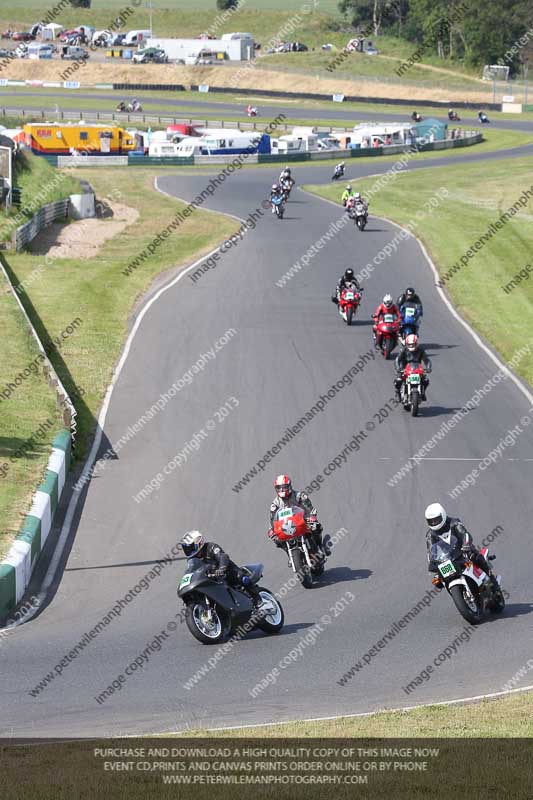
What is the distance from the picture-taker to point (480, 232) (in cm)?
4972

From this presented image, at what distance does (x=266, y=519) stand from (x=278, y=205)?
33.3m

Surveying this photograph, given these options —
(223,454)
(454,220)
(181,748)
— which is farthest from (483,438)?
(454,220)

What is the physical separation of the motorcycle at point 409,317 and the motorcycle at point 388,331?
18 cm

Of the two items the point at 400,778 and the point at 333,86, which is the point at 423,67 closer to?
the point at 333,86

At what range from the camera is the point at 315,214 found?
173 ft

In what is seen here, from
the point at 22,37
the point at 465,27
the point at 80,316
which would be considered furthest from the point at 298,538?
the point at 22,37

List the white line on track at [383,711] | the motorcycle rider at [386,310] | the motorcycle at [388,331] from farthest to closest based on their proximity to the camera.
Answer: the motorcycle at [388,331], the motorcycle rider at [386,310], the white line on track at [383,711]

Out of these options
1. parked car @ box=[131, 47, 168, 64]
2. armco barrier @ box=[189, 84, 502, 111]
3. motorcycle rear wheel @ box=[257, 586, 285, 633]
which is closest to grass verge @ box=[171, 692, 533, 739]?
motorcycle rear wheel @ box=[257, 586, 285, 633]

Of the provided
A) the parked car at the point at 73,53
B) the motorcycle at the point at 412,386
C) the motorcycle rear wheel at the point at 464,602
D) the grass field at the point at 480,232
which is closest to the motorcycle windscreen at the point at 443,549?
the motorcycle rear wheel at the point at 464,602

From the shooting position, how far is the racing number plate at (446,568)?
14.7 metres

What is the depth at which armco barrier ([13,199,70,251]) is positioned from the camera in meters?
44.3

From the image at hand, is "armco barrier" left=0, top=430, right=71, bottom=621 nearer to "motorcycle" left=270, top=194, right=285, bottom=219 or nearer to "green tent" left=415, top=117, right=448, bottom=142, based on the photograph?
"motorcycle" left=270, top=194, right=285, bottom=219

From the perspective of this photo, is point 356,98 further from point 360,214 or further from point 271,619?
point 271,619

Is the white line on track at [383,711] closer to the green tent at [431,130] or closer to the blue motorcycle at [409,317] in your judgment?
the blue motorcycle at [409,317]
